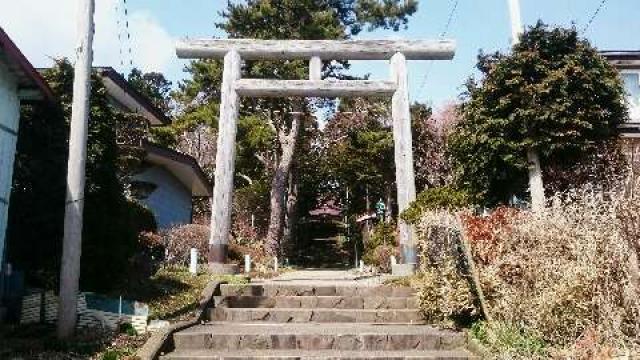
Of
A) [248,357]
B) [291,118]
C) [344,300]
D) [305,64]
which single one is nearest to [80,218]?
[248,357]

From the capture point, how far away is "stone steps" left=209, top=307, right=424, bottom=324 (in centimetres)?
958

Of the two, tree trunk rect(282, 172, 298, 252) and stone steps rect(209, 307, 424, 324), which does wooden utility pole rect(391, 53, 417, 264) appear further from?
tree trunk rect(282, 172, 298, 252)

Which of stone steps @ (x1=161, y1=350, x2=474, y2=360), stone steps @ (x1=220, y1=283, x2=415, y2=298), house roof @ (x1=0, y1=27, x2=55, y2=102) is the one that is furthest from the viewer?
stone steps @ (x1=220, y1=283, x2=415, y2=298)

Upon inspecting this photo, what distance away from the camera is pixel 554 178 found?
→ 1506cm

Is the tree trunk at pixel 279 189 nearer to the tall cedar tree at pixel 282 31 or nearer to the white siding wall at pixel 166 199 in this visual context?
the tall cedar tree at pixel 282 31

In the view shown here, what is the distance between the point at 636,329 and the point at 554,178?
31.5 ft

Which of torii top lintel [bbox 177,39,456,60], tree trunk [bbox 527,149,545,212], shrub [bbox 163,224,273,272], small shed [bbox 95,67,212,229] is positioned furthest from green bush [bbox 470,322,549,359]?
small shed [bbox 95,67,212,229]

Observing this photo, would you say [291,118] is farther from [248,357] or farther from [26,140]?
[248,357]

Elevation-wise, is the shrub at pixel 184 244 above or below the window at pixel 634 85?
below

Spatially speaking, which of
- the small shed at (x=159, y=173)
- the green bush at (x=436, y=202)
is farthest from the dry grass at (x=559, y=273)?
the small shed at (x=159, y=173)

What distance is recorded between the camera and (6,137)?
1005 centimetres

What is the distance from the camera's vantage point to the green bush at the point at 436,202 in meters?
10.9

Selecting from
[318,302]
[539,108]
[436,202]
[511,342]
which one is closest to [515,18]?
[539,108]

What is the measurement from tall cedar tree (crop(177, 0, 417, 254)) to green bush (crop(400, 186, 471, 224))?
1212cm
